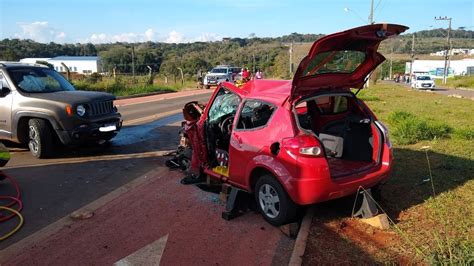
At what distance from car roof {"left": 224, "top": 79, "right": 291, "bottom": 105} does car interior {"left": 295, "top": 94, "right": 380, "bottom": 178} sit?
1.08 feet

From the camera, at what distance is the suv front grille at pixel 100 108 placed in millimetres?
8344

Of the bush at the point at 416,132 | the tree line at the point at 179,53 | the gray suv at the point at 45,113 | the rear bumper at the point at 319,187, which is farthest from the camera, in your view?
the tree line at the point at 179,53

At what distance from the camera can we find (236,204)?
5223mm

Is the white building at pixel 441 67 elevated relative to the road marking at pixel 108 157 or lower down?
elevated

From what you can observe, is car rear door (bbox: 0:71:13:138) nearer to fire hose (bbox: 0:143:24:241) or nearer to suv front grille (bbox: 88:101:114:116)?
suv front grille (bbox: 88:101:114:116)

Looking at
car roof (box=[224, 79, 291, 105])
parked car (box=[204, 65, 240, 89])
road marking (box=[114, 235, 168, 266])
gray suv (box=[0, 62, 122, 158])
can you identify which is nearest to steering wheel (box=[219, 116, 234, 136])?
car roof (box=[224, 79, 291, 105])

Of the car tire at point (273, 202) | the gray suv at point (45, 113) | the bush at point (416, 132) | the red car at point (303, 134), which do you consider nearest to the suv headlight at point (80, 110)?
the gray suv at point (45, 113)

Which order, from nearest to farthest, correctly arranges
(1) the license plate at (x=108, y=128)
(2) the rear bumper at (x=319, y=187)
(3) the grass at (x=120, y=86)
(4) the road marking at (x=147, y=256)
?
(4) the road marking at (x=147, y=256), (2) the rear bumper at (x=319, y=187), (1) the license plate at (x=108, y=128), (3) the grass at (x=120, y=86)

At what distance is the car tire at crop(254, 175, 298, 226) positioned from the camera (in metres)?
4.68

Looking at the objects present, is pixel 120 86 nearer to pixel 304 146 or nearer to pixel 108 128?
pixel 108 128

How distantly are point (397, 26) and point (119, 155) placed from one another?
19.7 feet

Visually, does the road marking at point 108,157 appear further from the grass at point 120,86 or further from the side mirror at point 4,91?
the grass at point 120,86

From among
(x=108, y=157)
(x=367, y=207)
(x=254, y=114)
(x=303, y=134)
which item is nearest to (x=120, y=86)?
(x=108, y=157)

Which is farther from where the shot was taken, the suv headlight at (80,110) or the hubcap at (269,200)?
the suv headlight at (80,110)
